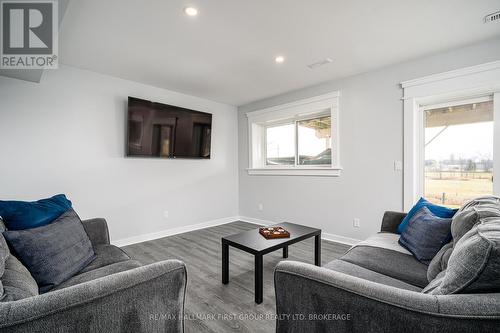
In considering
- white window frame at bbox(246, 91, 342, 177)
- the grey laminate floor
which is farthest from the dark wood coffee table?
white window frame at bbox(246, 91, 342, 177)

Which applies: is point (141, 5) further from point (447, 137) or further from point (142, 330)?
point (447, 137)

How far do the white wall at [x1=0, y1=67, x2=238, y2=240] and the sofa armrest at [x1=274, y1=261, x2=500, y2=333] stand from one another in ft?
10.00

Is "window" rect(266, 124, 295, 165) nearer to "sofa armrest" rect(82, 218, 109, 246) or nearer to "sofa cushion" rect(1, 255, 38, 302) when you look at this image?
"sofa armrest" rect(82, 218, 109, 246)

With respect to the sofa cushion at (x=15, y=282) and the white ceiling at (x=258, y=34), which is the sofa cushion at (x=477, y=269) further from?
the white ceiling at (x=258, y=34)

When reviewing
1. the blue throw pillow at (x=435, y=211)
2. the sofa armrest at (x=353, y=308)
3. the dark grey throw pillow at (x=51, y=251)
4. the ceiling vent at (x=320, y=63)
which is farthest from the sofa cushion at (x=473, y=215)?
the dark grey throw pillow at (x=51, y=251)

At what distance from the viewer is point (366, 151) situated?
10.5ft

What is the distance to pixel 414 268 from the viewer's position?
4.92 ft

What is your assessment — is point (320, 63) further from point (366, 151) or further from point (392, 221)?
point (392, 221)

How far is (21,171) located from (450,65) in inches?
199

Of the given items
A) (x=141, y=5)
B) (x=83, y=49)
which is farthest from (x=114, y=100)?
(x=141, y=5)

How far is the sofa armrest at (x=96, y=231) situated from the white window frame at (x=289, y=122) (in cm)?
289

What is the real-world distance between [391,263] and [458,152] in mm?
2155

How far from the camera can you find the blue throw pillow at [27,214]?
148 centimetres

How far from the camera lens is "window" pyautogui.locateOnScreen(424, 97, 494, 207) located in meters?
2.59
